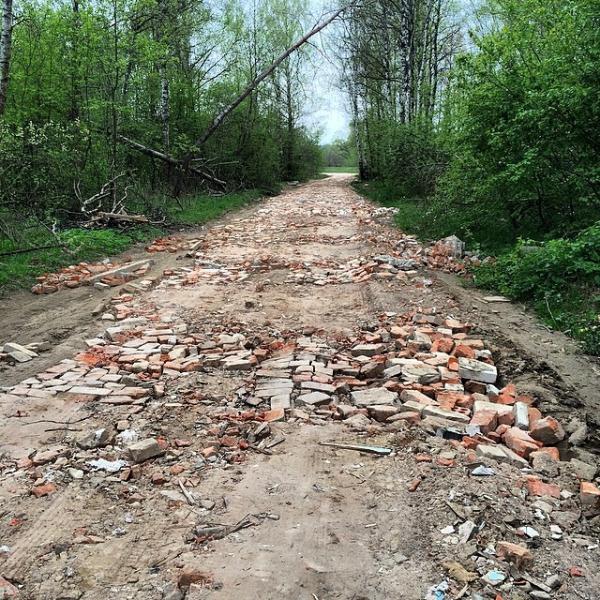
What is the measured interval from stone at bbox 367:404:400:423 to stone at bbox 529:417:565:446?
100 cm

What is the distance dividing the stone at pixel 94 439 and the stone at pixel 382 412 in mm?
1948

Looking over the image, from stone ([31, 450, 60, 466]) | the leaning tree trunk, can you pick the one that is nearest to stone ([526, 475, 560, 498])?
stone ([31, 450, 60, 466])

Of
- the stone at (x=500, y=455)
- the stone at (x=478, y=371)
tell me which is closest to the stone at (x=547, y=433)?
the stone at (x=500, y=455)

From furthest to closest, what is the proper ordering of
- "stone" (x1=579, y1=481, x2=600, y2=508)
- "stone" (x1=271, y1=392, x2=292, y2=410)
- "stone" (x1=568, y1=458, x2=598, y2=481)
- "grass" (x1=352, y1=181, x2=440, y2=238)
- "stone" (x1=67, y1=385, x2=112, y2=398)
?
"grass" (x1=352, y1=181, x2=440, y2=238), "stone" (x1=67, y1=385, x2=112, y2=398), "stone" (x1=271, y1=392, x2=292, y2=410), "stone" (x1=568, y1=458, x2=598, y2=481), "stone" (x1=579, y1=481, x2=600, y2=508)

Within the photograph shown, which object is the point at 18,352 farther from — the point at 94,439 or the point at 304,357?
the point at 304,357

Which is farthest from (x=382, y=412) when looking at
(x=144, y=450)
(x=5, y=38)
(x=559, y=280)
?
(x=5, y=38)

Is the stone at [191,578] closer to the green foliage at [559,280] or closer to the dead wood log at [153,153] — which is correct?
the green foliage at [559,280]

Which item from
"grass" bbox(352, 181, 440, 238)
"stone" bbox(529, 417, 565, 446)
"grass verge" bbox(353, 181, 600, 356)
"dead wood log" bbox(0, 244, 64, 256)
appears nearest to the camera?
"stone" bbox(529, 417, 565, 446)

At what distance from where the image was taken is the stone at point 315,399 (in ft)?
14.6

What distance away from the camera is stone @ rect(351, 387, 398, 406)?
4.43 meters

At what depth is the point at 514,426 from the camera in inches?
161

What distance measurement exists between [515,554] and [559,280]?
5.06 meters

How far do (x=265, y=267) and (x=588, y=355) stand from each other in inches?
211

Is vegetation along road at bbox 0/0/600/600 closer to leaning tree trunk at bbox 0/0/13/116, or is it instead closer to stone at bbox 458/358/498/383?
stone at bbox 458/358/498/383
